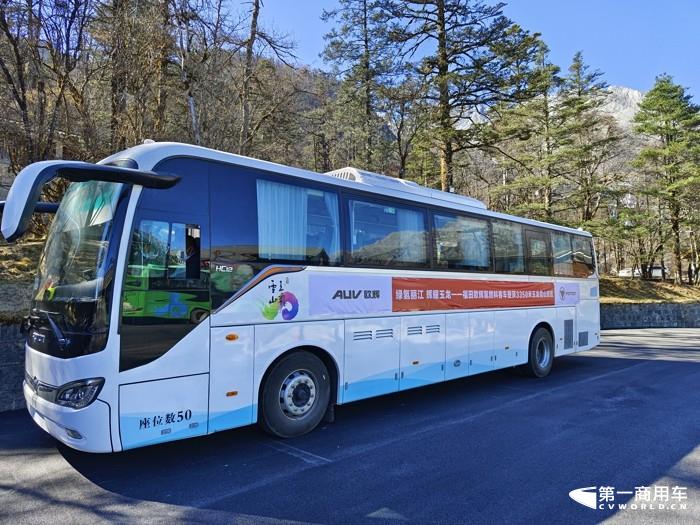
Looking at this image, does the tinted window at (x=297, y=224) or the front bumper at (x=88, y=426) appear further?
the tinted window at (x=297, y=224)

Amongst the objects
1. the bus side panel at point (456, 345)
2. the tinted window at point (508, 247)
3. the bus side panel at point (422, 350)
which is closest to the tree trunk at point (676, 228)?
the tinted window at point (508, 247)

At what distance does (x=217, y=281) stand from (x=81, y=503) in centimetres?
221

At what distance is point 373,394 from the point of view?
633 centimetres

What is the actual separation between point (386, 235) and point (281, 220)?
179 centimetres

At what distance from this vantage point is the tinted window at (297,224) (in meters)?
5.33

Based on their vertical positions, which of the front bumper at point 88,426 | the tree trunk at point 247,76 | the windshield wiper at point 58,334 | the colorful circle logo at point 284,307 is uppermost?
the tree trunk at point 247,76

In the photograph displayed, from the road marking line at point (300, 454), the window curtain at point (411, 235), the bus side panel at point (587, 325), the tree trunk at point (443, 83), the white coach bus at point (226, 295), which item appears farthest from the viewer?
the tree trunk at point (443, 83)

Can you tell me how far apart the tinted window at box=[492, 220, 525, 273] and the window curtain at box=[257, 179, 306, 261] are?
4.47m

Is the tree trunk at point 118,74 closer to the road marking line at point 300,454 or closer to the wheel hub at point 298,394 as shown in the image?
the wheel hub at point 298,394

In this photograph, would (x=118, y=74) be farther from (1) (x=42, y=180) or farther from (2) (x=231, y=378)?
(2) (x=231, y=378)

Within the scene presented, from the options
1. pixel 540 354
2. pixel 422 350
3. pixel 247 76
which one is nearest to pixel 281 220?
pixel 422 350

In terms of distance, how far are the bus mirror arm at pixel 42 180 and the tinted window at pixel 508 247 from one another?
619 centimetres

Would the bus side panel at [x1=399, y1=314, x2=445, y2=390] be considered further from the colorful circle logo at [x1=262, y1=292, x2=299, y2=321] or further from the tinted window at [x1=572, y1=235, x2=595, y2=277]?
the tinted window at [x1=572, y1=235, x2=595, y2=277]

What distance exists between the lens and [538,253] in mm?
9945
